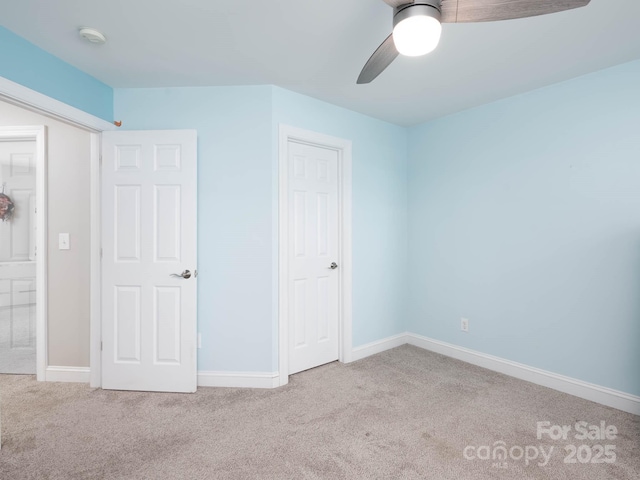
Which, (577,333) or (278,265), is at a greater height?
(278,265)

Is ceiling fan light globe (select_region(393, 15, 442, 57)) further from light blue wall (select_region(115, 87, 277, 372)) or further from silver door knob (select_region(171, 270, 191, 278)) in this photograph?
silver door knob (select_region(171, 270, 191, 278))

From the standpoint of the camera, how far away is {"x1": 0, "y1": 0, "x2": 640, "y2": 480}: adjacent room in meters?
1.80

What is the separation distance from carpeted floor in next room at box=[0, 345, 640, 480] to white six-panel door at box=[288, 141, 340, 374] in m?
0.36

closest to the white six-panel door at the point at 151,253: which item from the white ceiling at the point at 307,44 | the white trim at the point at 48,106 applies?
the white trim at the point at 48,106

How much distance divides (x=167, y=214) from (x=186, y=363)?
3.88 feet

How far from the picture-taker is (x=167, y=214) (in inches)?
97.9

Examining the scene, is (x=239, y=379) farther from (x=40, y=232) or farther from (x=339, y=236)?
(x=40, y=232)

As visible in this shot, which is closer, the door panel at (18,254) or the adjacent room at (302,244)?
the adjacent room at (302,244)

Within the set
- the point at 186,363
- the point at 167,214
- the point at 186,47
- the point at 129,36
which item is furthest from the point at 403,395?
the point at 129,36

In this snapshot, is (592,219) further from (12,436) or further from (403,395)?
(12,436)

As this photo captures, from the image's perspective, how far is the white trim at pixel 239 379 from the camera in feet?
8.39

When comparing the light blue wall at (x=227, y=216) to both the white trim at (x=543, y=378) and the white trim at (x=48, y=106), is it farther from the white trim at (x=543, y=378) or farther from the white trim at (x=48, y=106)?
the white trim at (x=543, y=378)

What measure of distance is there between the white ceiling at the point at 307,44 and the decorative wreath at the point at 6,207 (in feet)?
5.47

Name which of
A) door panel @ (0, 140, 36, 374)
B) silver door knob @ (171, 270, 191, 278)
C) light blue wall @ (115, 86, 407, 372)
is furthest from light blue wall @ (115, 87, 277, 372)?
door panel @ (0, 140, 36, 374)
